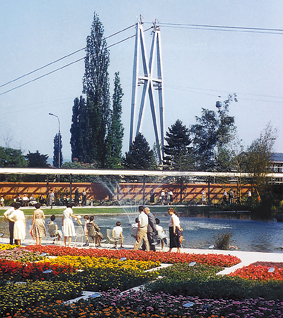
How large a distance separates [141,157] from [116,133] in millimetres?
5909

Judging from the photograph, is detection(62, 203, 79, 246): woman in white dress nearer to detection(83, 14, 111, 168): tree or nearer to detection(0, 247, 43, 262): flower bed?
detection(0, 247, 43, 262): flower bed

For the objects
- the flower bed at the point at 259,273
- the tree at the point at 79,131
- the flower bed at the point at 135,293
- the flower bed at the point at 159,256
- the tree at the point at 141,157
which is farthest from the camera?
the tree at the point at 79,131

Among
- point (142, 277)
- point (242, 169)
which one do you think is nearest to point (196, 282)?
point (142, 277)

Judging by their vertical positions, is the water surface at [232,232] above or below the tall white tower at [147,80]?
below

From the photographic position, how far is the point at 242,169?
45.4 m

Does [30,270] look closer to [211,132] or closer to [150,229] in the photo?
[150,229]

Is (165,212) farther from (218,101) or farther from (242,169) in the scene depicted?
(218,101)

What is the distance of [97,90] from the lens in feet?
175

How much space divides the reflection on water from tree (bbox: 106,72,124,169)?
19.4m

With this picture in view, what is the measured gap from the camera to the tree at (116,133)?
51.5 metres

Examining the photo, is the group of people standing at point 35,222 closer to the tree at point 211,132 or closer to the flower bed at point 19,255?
the flower bed at point 19,255

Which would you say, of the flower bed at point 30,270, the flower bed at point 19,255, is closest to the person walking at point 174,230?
the flower bed at point 19,255

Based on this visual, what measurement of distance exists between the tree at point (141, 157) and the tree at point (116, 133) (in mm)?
3878

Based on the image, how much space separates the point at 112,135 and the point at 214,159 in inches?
652
